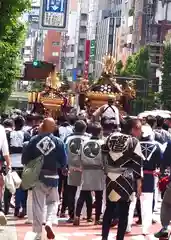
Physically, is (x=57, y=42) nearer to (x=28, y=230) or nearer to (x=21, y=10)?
(x=21, y=10)

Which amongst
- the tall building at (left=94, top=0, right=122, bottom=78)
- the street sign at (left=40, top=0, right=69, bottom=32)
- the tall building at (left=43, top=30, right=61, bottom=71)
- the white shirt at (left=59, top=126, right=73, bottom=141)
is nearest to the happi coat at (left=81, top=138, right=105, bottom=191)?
the white shirt at (left=59, top=126, right=73, bottom=141)

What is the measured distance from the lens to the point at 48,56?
175000 mm

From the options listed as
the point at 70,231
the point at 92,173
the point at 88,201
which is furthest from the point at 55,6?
the point at 70,231

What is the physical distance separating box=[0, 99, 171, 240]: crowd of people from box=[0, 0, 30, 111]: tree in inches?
327

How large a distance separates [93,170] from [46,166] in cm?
222

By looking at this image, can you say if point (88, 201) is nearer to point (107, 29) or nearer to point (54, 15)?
point (54, 15)

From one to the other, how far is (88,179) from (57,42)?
167m

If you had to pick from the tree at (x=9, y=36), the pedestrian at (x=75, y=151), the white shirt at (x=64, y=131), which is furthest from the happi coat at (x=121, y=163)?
the tree at (x=9, y=36)

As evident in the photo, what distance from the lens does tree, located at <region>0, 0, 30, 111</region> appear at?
2378cm

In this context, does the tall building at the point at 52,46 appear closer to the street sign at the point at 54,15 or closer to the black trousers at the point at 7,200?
the street sign at the point at 54,15

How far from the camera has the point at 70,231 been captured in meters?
12.8

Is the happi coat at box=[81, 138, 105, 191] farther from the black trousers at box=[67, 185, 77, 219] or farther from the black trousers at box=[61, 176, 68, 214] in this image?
the black trousers at box=[61, 176, 68, 214]

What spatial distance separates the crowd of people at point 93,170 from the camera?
35.1 feet

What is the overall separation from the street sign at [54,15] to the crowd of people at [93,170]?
54.4 feet
